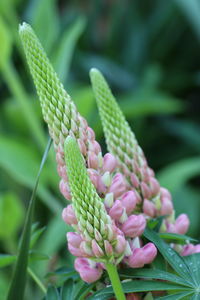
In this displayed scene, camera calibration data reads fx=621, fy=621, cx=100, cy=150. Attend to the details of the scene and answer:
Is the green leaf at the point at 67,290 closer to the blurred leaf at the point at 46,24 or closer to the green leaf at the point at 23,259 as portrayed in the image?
the green leaf at the point at 23,259

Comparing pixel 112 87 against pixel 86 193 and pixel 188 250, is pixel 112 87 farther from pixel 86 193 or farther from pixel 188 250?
pixel 86 193

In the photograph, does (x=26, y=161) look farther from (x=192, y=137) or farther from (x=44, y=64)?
(x=44, y=64)

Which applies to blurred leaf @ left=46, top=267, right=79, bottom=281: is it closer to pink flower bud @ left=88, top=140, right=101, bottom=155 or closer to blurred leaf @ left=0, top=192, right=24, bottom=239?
pink flower bud @ left=88, top=140, right=101, bottom=155

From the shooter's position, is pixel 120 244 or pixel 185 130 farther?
pixel 185 130

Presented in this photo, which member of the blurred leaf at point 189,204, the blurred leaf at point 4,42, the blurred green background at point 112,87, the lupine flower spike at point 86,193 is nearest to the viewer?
the lupine flower spike at point 86,193

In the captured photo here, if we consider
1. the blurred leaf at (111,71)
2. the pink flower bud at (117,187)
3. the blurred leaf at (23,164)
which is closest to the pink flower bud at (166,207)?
the pink flower bud at (117,187)

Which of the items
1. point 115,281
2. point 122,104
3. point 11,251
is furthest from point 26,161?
point 115,281

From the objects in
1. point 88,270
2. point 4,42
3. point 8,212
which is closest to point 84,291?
point 88,270
